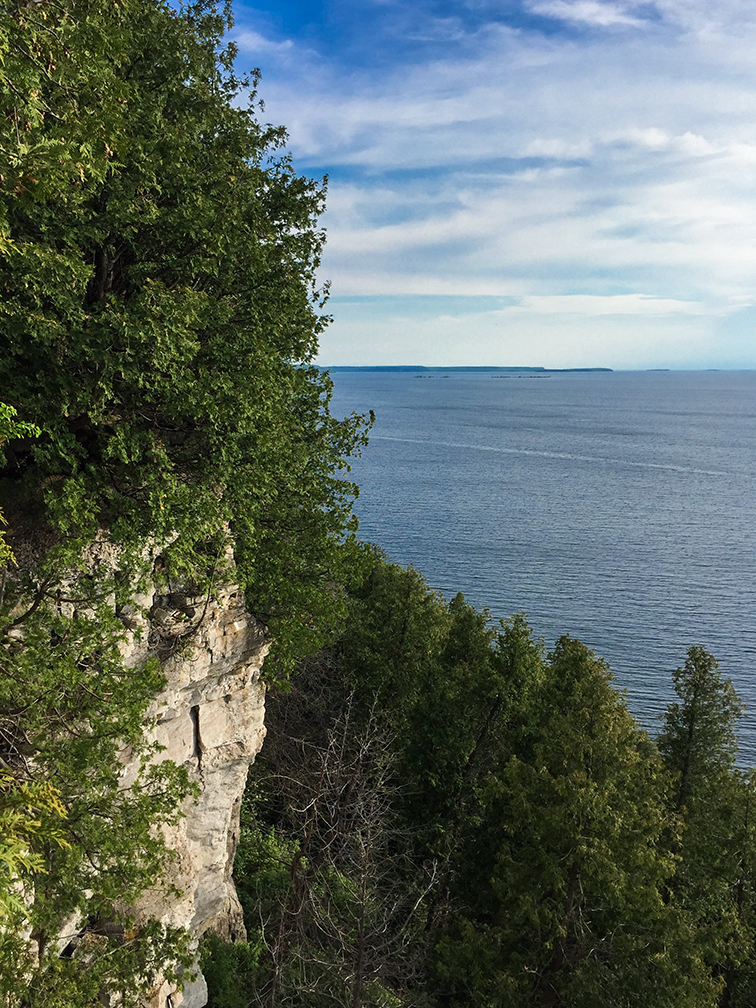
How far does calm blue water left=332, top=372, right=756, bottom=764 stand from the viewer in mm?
48531

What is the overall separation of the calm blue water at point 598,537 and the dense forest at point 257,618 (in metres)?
19.6

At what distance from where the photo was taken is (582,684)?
20.9m

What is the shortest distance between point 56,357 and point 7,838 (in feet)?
23.5

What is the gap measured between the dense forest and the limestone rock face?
0.75 metres

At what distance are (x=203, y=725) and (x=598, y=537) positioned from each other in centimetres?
6366

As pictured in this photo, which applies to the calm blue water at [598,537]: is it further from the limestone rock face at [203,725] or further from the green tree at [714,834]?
the limestone rock face at [203,725]

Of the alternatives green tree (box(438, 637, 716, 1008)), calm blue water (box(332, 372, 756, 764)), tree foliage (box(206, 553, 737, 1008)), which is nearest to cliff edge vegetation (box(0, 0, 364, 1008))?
tree foliage (box(206, 553, 737, 1008))

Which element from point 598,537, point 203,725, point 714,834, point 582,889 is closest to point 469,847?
point 582,889

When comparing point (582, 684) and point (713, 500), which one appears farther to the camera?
point (713, 500)

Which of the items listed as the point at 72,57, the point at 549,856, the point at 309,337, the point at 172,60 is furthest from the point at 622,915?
the point at 172,60

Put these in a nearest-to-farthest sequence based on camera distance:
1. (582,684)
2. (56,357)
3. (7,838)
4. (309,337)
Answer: (7,838)
(56,357)
(309,337)
(582,684)

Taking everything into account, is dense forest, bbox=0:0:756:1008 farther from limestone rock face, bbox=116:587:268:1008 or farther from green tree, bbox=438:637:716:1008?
limestone rock face, bbox=116:587:268:1008

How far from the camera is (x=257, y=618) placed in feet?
57.2

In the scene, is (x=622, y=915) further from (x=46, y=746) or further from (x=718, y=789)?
(x=46, y=746)
